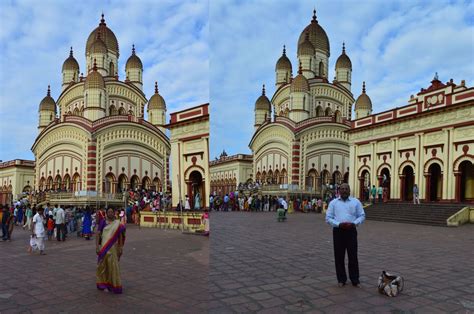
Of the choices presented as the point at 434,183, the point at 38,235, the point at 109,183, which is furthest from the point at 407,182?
the point at 38,235

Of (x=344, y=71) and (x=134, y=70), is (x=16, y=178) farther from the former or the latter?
(x=344, y=71)

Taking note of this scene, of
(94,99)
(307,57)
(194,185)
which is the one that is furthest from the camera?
(307,57)

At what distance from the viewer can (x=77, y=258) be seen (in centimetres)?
907

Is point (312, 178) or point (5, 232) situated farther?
point (312, 178)

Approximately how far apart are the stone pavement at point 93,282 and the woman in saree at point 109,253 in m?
0.14

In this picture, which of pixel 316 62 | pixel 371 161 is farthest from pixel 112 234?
pixel 316 62

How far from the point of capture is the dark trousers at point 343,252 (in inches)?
209

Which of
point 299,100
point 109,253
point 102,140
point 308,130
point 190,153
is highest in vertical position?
point 299,100

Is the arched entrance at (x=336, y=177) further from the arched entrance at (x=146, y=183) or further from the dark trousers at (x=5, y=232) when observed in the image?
the dark trousers at (x=5, y=232)

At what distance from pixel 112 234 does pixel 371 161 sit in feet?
68.1

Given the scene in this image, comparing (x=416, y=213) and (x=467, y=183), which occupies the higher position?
(x=467, y=183)

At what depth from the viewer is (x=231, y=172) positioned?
41625 mm

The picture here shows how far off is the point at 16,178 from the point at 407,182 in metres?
35.2

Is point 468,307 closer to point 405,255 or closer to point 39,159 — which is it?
point 405,255
